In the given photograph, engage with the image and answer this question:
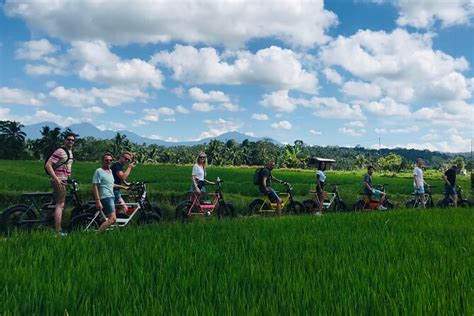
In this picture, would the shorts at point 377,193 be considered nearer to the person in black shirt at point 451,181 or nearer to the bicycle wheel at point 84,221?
the person in black shirt at point 451,181

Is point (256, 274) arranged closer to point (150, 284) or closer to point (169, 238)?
point (150, 284)

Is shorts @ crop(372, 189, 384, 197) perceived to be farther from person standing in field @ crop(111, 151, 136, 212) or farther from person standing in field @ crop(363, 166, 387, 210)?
person standing in field @ crop(111, 151, 136, 212)

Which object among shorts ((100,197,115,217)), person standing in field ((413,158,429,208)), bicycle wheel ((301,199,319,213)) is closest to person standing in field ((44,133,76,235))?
shorts ((100,197,115,217))

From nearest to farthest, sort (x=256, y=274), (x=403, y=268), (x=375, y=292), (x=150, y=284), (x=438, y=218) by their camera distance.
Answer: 1. (x=375, y=292)
2. (x=150, y=284)
3. (x=256, y=274)
4. (x=403, y=268)
5. (x=438, y=218)

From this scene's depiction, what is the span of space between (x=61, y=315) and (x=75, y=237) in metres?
3.36

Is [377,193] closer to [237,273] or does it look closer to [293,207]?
[293,207]

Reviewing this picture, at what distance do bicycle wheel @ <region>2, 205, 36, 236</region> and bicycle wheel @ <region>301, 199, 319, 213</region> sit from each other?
7.89 m

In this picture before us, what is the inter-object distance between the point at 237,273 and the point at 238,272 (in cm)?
4

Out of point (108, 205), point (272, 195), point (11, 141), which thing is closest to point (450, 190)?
point (272, 195)

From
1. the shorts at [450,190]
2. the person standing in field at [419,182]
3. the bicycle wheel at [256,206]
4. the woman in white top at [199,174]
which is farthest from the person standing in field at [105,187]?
the shorts at [450,190]

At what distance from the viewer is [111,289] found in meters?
3.53

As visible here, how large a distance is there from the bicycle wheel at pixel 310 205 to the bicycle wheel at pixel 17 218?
7.89 m

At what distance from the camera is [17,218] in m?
8.16

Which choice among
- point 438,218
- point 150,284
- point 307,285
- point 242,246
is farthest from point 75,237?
point 438,218
